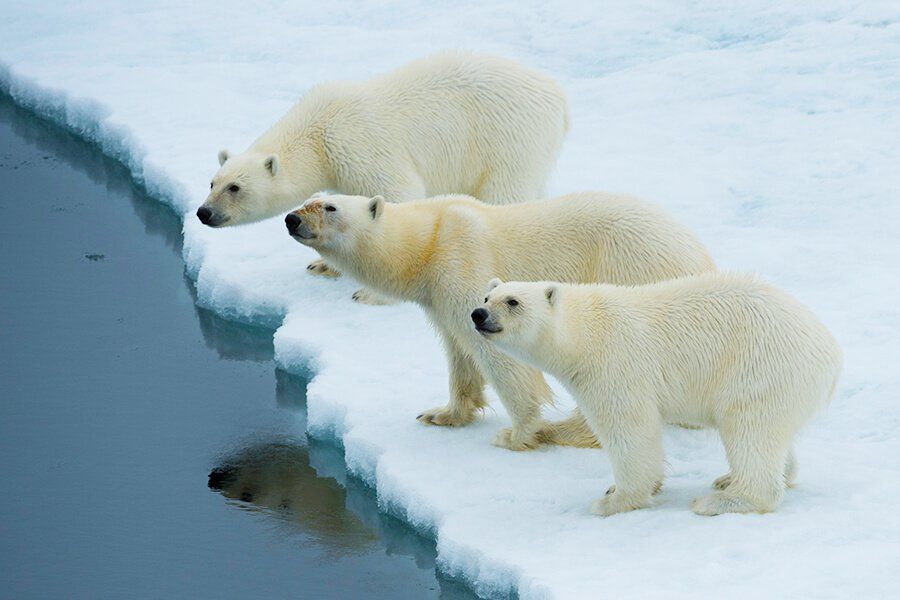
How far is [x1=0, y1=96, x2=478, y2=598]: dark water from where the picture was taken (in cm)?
736

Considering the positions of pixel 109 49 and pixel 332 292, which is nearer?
pixel 332 292

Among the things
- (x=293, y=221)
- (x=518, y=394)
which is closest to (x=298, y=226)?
(x=293, y=221)

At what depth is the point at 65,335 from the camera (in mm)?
10203

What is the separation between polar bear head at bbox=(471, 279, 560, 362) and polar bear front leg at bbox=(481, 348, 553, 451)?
2.72 feet

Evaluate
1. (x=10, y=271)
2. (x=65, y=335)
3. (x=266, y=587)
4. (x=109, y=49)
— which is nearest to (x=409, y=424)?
(x=266, y=587)

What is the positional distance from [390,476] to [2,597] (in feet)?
6.76

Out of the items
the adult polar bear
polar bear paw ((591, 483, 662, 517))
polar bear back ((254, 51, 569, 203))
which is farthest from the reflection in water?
polar bear back ((254, 51, 569, 203))

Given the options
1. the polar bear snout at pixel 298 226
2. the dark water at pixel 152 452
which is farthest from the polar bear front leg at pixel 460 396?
the polar bear snout at pixel 298 226

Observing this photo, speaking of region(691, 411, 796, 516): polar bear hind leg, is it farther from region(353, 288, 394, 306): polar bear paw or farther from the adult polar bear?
the adult polar bear

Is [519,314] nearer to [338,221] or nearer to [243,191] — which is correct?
[338,221]

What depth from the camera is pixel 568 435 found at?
26.3 ft

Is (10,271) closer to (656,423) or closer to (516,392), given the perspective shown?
(516,392)

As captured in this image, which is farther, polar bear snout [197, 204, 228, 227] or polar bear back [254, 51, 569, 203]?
polar bear back [254, 51, 569, 203]

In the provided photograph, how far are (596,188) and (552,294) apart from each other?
4920 mm
